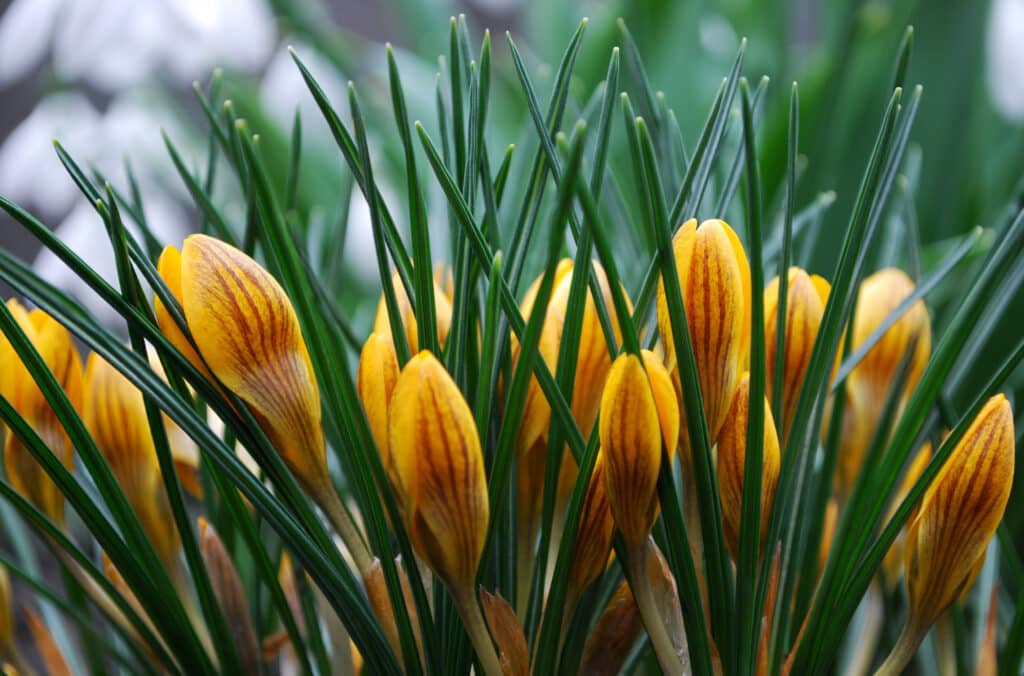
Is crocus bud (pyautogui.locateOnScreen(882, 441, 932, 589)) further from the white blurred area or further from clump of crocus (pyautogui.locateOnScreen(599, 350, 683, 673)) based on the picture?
the white blurred area

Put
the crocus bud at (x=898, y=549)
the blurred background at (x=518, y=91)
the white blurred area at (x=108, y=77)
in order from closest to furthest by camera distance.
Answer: the crocus bud at (x=898, y=549) → the blurred background at (x=518, y=91) → the white blurred area at (x=108, y=77)

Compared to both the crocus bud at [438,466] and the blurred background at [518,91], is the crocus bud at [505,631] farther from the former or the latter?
the blurred background at [518,91]

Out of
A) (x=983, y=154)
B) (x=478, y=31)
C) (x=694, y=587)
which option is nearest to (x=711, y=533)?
(x=694, y=587)

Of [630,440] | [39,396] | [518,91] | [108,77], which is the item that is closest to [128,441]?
[39,396]

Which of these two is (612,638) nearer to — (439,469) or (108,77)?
(439,469)

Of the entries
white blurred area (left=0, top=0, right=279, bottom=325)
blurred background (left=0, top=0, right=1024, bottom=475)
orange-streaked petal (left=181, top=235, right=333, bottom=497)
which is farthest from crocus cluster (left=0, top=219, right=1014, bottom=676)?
white blurred area (left=0, top=0, right=279, bottom=325)

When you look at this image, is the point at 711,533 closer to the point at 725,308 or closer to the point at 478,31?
the point at 725,308

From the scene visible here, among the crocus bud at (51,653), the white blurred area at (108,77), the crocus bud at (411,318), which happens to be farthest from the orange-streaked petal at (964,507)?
the white blurred area at (108,77)
